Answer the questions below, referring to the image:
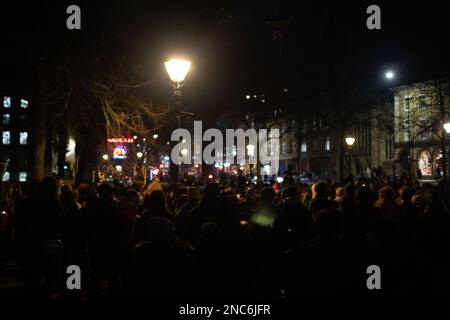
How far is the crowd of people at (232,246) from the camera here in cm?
→ 436

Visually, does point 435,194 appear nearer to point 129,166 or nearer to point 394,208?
point 394,208

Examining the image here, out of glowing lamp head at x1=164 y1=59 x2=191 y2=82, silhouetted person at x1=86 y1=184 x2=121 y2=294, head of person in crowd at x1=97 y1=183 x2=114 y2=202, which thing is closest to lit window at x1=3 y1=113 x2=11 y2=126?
glowing lamp head at x1=164 y1=59 x2=191 y2=82

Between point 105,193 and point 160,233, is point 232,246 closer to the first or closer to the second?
point 160,233

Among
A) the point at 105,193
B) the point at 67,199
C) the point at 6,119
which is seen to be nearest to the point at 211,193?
the point at 105,193

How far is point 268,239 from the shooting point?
7.33 meters

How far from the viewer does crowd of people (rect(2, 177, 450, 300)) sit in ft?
14.3

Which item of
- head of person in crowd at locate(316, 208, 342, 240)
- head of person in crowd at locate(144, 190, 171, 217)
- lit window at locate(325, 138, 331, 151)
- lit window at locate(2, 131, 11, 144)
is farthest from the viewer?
lit window at locate(2, 131, 11, 144)

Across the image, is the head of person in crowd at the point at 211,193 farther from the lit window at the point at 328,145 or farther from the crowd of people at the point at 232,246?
the lit window at the point at 328,145

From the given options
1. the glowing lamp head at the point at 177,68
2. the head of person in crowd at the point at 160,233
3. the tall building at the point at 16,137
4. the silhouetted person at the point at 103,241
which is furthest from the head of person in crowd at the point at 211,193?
the tall building at the point at 16,137

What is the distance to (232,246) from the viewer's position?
4988 mm

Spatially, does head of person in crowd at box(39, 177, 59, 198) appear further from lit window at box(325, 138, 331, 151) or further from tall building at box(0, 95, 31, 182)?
tall building at box(0, 95, 31, 182)

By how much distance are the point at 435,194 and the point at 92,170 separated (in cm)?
1650

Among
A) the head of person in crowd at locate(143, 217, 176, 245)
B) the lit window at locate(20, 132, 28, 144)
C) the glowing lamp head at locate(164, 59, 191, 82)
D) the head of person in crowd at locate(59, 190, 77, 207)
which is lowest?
the head of person in crowd at locate(143, 217, 176, 245)
